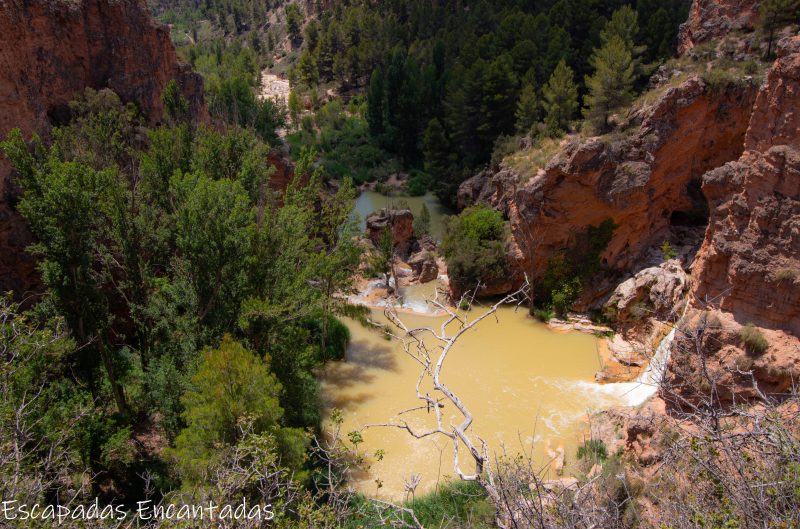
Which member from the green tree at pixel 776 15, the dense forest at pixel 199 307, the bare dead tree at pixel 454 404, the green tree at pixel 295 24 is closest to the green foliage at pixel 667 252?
the dense forest at pixel 199 307

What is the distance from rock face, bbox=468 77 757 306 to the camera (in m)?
24.0

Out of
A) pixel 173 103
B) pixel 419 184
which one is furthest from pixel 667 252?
pixel 173 103

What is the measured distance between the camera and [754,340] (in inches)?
571

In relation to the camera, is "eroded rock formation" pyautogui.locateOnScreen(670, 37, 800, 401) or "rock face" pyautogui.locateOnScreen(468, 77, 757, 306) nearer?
"eroded rock formation" pyautogui.locateOnScreen(670, 37, 800, 401)

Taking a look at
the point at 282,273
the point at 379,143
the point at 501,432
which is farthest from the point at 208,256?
the point at 379,143

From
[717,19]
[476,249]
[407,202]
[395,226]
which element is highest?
[717,19]

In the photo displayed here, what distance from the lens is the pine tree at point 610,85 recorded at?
25.8 meters

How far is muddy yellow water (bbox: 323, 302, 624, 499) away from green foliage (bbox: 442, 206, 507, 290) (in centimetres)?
221

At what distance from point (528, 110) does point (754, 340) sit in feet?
72.6

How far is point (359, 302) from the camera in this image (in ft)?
91.6

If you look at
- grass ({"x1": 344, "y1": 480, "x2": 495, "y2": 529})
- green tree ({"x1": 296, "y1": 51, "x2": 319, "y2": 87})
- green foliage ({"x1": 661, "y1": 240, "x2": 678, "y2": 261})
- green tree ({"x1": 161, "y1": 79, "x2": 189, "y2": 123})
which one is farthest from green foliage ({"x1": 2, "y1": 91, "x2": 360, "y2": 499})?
green tree ({"x1": 296, "y1": 51, "x2": 319, "y2": 87})

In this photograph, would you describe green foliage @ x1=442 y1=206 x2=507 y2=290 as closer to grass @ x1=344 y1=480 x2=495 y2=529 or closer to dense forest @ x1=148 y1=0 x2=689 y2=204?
dense forest @ x1=148 y1=0 x2=689 y2=204

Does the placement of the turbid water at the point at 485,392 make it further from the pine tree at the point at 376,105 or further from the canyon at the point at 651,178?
the pine tree at the point at 376,105

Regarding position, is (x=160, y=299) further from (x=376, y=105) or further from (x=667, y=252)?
(x=376, y=105)
